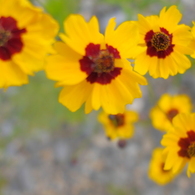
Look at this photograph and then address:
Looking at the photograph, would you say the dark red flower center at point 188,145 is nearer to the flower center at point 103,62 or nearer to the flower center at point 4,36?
the flower center at point 103,62

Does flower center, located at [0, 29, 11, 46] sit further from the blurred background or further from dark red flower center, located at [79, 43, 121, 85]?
the blurred background

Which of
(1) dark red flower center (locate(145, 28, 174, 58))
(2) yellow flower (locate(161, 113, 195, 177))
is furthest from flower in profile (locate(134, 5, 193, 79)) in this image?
(2) yellow flower (locate(161, 113, 195, 177))

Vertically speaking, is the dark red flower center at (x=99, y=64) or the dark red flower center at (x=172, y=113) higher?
the dark red flower center at (x=172, y=113)

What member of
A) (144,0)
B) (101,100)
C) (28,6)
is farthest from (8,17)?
(144,0)

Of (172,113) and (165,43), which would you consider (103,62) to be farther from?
(172,113)

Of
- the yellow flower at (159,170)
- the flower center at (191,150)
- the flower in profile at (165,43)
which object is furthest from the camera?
the yellow flower at (159,170)

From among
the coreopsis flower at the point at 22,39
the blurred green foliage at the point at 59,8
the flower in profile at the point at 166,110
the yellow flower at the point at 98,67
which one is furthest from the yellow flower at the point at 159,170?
the blurred green foliage at the point at 59,8

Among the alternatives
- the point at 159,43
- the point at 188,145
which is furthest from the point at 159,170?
the point at 159,43
